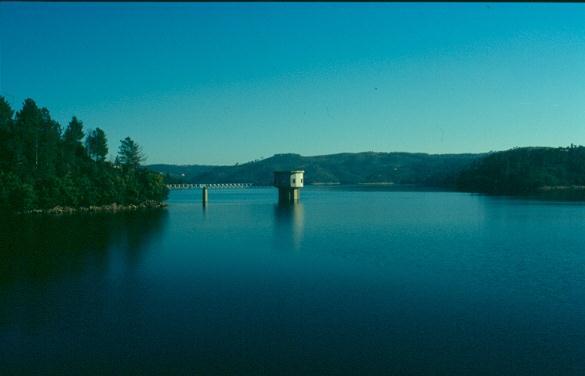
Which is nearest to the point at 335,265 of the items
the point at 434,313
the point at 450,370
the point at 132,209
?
the point at 434,313

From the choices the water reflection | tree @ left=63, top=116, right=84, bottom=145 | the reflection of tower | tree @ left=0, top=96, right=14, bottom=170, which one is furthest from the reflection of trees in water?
the reflection of tower

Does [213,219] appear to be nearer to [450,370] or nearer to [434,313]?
[434,313]

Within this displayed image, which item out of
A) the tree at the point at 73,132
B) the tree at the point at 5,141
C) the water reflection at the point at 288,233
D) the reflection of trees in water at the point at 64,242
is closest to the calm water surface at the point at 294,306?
the reflection of trees in water at the point at 64,242

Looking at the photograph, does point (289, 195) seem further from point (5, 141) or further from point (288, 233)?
point (5, 141)

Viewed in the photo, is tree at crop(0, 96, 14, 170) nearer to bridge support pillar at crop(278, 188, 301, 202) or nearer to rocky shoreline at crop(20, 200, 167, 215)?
rocky shoreline at crop(20, 200, 167, 215)

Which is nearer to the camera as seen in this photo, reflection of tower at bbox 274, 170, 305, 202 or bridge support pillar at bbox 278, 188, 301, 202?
reflection of tower at bbox 274, 170, 305, 202

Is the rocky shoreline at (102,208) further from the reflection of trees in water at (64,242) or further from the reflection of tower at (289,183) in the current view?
the reflection of tower at (289,183)
